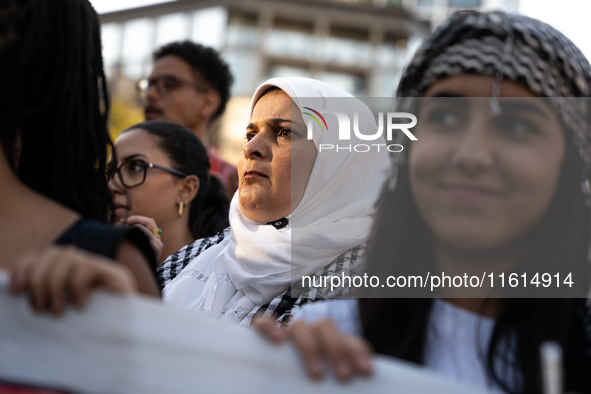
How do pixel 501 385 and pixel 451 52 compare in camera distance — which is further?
pixel 451 52

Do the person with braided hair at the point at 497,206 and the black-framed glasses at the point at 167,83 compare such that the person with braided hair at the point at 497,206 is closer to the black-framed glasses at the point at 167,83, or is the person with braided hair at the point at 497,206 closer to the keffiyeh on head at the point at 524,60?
the keffiyeh on head at the point at 524,60

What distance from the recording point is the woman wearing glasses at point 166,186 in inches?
129

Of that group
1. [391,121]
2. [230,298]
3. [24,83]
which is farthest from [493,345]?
[230,298]

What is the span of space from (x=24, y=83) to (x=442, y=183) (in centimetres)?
83

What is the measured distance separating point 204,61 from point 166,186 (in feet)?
5.31

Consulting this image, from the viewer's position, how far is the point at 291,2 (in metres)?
39.4

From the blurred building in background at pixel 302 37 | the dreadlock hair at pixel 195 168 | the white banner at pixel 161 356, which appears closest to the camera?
the white banner at pixel 161 356

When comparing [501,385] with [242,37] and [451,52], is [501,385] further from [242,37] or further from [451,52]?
[242,37]

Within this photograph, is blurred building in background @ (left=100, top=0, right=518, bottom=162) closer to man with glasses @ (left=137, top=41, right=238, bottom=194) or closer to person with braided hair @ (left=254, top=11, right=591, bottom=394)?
man with glasses @ (left=137, top=41, right=238, bottom=194)

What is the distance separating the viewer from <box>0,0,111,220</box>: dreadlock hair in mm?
1225

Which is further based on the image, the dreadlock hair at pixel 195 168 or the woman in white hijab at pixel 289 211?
the dreadlock hair at pixel 195 168

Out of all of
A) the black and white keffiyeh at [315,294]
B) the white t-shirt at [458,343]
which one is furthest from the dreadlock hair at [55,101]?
the black and white keffiyeh at [315,294]

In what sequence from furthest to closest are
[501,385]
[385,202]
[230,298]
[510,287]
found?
[230,298] < [385,202] < [510,287] < [501,385]

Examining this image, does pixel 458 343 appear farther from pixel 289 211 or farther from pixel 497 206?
pixel 289 211
